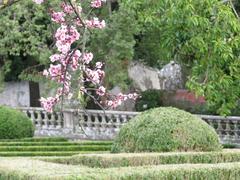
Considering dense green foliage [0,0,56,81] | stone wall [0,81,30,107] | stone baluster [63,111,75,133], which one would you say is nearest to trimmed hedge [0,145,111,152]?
dense green foliage [0,0,56,81]

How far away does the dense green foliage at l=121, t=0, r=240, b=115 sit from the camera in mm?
13203

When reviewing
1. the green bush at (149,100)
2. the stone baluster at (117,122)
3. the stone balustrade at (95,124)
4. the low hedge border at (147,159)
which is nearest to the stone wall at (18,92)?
the green bush at (149,100)

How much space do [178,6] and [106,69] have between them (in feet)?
34.3

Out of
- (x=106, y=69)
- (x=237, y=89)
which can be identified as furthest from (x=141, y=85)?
(x=237, y=89)

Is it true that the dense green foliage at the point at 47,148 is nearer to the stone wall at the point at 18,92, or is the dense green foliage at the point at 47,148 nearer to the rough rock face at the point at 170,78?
the rough rock face at the point at 170,78

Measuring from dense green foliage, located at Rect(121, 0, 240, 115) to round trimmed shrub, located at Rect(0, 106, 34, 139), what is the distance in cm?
755

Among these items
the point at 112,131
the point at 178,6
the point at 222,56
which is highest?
the point at 178,6

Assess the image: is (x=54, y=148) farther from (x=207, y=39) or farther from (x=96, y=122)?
(x=96, y=122)

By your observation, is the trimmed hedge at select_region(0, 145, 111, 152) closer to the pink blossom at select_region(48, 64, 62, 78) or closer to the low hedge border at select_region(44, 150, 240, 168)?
the low hedge border at select_region(44, 150, 240, 168)

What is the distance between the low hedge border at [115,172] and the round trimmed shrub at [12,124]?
11068 millimetres

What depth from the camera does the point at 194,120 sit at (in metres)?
12.1

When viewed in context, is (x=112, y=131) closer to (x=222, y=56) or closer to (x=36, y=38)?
(x=36, y=38)

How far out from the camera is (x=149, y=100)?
1061 inches

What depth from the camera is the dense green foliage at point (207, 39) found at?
13.2m
